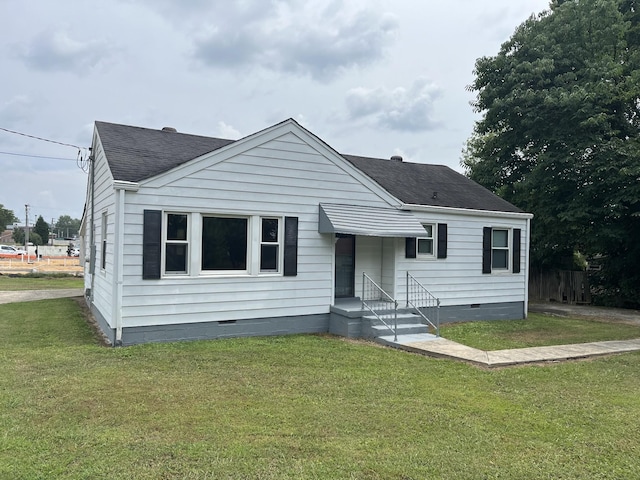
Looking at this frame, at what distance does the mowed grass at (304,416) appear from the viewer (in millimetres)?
3662

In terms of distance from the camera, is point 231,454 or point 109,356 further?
point 109,356

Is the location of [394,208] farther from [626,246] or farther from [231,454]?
[626,246]

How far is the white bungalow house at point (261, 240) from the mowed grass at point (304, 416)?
4.08 ft

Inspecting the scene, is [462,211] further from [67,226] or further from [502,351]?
[67,226]

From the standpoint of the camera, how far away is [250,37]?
40.2 feet

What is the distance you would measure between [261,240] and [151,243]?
215 centimetres

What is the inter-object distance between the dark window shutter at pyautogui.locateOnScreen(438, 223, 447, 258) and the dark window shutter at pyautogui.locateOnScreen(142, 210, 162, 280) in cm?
684

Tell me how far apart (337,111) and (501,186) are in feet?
24.9

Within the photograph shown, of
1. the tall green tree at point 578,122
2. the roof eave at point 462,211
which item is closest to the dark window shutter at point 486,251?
the roof eave at point 462,211

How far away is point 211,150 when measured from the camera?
9234mm

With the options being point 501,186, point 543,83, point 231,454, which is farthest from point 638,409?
point 501,186

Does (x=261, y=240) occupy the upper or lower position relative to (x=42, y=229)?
lower

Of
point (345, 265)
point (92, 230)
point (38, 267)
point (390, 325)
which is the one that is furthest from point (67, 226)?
point (390, 325)

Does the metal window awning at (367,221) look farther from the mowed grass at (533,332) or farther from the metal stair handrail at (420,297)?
the mowed grass at (533,332)
